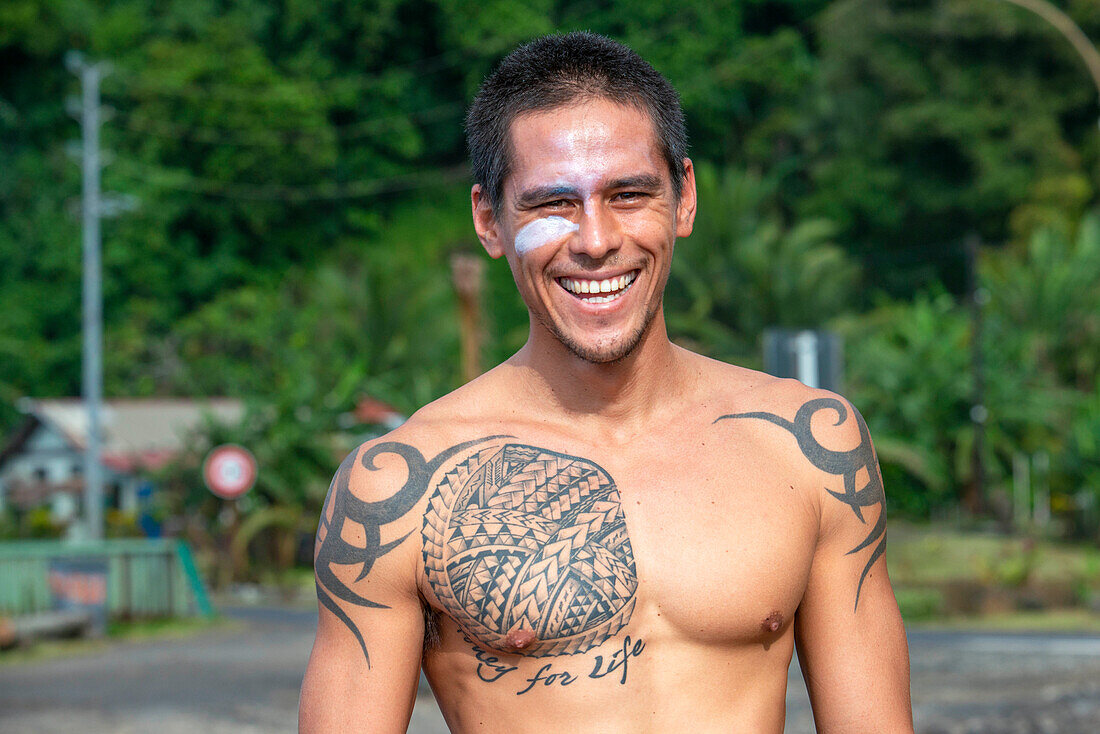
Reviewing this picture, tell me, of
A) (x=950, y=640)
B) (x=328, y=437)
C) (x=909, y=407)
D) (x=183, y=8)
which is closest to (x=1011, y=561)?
(x=950, y=640)

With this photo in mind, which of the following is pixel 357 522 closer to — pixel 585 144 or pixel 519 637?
pixel 519 637

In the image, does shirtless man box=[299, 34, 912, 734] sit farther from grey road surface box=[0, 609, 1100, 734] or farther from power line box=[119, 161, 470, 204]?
power line box=[119, 161, 470, 204]

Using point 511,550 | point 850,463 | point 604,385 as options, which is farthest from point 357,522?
point 850,463

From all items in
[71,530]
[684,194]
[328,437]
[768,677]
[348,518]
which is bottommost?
[71,530]

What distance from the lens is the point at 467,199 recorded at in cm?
4600

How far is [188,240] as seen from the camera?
1842 inches

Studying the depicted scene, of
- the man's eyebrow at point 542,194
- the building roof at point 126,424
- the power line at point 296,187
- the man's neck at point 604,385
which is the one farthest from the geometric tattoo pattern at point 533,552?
the power line at point 296,187

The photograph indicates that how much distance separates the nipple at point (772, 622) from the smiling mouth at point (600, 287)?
0.70 meters

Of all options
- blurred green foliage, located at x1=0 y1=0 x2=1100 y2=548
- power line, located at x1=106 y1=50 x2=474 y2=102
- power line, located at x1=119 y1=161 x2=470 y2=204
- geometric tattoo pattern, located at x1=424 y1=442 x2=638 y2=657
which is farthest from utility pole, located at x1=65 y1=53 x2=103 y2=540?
geometric tattoo pattern, located at x1=424 y1=442 x2=638 y2=657

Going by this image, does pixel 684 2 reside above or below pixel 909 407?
above

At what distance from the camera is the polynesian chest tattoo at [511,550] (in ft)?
8.95

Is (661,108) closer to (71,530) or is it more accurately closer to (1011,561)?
(1011,561)

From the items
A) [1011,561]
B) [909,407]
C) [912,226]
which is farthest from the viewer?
[912,226]

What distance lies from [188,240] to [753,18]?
71.1ft
